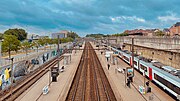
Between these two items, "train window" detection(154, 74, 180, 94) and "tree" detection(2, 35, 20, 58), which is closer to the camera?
"train window" detection(154, 74, 180, 94)

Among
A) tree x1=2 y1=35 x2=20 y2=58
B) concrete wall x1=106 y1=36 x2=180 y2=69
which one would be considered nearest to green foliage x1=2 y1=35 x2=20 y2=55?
tree x1=2 y1=35 x2=20 y2=58

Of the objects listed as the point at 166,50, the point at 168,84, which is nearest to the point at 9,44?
the point at 166,50

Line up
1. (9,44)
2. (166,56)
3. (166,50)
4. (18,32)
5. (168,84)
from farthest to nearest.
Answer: (18,32) → (9,44) → (166,56) → (166,50) → (168,84)

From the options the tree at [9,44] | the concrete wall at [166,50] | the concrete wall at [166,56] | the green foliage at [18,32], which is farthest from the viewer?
the green foliage at [18,32]

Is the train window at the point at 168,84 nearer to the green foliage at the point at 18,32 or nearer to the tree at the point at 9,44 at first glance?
the tree at the point at 9,44

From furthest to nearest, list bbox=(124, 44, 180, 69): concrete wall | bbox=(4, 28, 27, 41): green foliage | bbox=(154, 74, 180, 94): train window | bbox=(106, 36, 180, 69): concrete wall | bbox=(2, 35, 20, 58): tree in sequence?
bbox=(4, 28, 27, 41): green foliage, bbox=(2, 35, 20, 58): tree, bbox=(124, 44, 180, 69): concrete wall, bbox=(106, 36, 180, 69): concrete wall, bbox=(154, 74, 180, 94): train window

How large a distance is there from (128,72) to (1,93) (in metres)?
17.6

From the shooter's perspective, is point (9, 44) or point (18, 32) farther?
point (18, 32)

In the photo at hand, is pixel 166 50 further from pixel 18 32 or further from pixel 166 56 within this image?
pixel 18 32

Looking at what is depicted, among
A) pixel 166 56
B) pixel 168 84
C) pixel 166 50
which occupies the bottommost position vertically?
pixel 168 84

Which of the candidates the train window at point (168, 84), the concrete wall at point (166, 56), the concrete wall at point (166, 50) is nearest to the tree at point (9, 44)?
the concrete wall at point (166, 50)

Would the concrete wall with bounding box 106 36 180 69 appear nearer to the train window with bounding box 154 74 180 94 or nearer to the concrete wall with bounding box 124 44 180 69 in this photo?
the concrete wall with bounding box 124 44 180 69

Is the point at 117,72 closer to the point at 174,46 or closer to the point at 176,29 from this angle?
the point at 174,46

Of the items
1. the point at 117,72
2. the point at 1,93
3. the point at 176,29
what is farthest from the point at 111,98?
the point at 176,29
